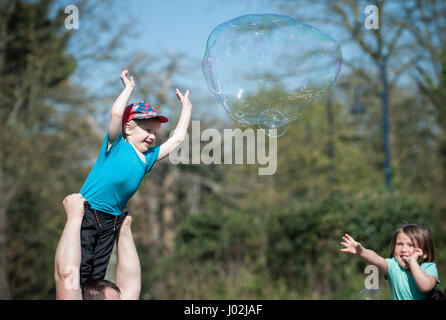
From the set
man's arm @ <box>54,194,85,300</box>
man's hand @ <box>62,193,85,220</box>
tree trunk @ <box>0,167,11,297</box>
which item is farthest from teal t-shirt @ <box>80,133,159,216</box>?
tree trunk @ <box>0,167,11,297</box>

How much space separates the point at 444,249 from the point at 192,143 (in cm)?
738

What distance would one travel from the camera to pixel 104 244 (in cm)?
289

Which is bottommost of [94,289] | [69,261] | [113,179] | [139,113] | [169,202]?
[94,289]

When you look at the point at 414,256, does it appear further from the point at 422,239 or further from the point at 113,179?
the point at 113,179

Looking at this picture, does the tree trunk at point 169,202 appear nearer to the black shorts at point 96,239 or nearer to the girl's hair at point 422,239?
the black shorts at point 96,239

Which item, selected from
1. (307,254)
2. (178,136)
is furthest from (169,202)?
(178,136)

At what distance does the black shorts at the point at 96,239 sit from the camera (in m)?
2.72

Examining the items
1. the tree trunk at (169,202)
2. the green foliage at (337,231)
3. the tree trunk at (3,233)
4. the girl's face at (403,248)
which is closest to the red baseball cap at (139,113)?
the girl's face at (403,248)

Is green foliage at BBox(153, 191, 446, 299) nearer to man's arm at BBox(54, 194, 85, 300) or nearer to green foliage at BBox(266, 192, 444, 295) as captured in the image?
green foliage at BBox(266, 192, 444, 295)

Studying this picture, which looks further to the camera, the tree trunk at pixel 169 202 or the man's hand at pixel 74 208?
the tree trunk at pixel 169 202

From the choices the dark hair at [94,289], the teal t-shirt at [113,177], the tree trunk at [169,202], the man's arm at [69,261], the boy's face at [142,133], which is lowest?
the dark hair at [94,289]

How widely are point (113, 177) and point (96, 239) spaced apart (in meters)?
0.42

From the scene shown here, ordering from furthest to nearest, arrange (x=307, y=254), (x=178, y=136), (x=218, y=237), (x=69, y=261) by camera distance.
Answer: (x=218, y=237), (x=307, y=254), (x=178, y=136), (x=69, y=261)

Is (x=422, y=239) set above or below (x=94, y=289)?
above
